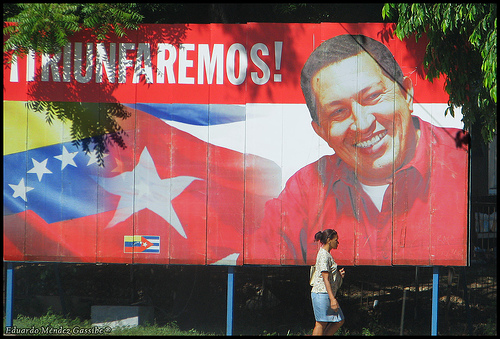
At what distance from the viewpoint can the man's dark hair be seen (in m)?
7.00

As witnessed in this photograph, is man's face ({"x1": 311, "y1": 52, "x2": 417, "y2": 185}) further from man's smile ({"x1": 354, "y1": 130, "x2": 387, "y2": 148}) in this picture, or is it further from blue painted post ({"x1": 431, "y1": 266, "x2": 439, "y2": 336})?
blue painted post ({"x1": 431, "y1": 266, "x2": 439, "y2": 336})

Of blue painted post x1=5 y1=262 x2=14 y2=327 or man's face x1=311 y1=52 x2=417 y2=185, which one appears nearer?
man's face x1=311 y1=52 x2=417 y2=185

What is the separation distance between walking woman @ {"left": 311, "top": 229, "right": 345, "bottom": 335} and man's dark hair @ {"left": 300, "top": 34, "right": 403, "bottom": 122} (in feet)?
5.94

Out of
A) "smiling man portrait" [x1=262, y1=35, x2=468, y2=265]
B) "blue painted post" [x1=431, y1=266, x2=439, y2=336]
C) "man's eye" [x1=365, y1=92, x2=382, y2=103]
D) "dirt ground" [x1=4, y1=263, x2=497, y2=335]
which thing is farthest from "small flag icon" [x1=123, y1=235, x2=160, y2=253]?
"blue painted post" [x1=431, y1=266, x2=439, y2=336]

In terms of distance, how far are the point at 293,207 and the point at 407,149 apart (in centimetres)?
183

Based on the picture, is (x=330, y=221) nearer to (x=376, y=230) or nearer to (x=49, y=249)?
(x=376, y=230)

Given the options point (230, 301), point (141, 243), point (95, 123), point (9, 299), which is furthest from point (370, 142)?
point (9, 299)

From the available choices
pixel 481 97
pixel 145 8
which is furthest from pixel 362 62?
pixel 145 8

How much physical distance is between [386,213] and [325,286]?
152 centimetres

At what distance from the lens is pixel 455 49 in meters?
6.83

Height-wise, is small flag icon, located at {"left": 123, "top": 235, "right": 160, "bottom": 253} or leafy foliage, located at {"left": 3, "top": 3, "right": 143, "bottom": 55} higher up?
leafy foliage, located at {"left": 3, "top": 3, "right": 143, "bottom": 55}

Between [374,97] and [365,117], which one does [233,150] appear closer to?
[365,117]

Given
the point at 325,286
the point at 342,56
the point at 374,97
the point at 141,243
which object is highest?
the point at 342,56

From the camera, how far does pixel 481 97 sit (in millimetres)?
6672
